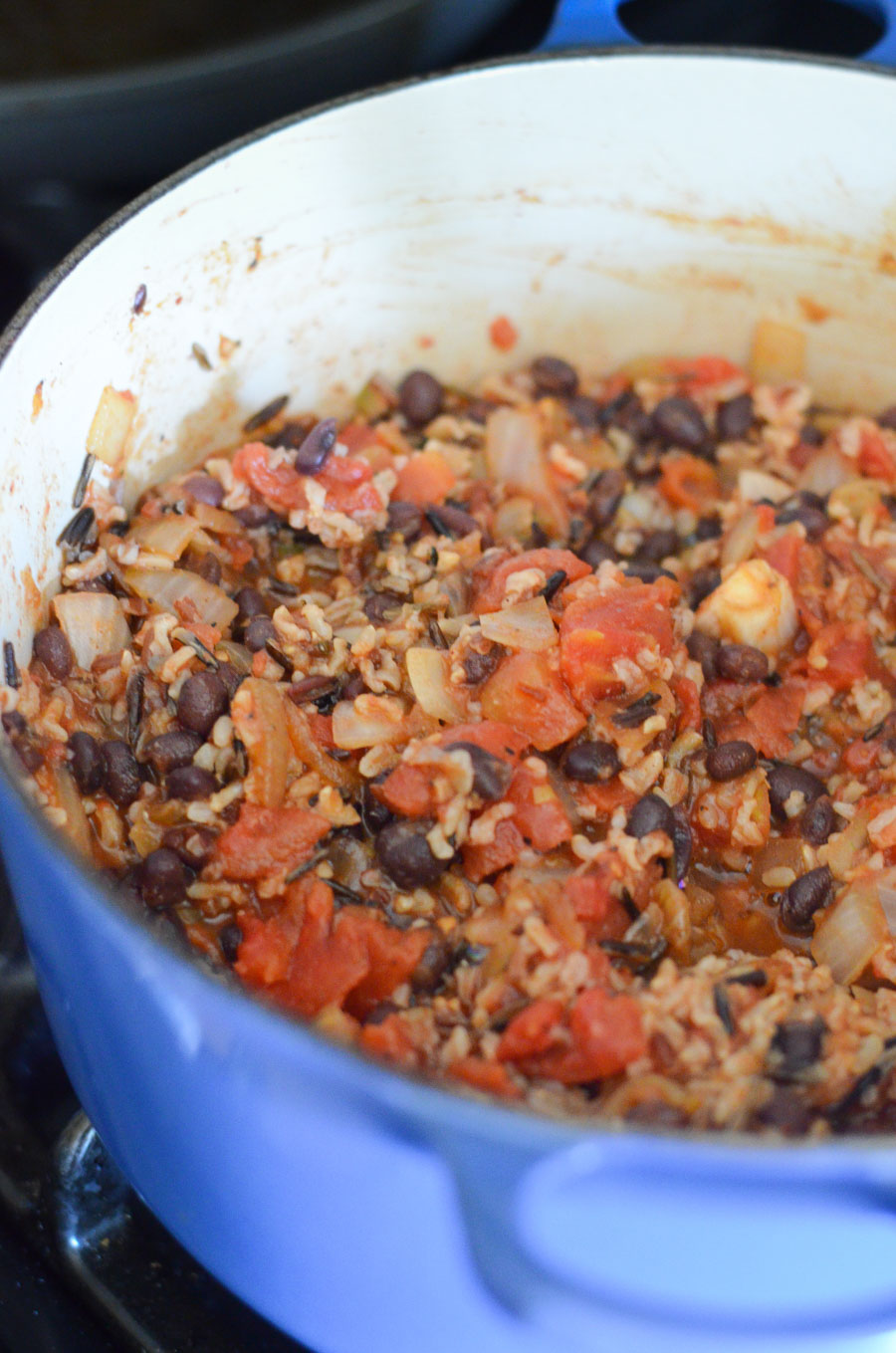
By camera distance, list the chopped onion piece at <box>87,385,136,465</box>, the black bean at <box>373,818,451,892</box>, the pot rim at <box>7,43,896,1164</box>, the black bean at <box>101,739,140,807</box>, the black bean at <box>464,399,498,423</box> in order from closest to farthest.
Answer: the pot rim at <box>7,43,896,1164</box>, the black bean at <box>373,818,451,892</box>, the black bean at <box>101,739,140,807</box>, the chopped onion piece at <box>87,385,136,465</box>, the black bean at <box>464,399,498,423</box>

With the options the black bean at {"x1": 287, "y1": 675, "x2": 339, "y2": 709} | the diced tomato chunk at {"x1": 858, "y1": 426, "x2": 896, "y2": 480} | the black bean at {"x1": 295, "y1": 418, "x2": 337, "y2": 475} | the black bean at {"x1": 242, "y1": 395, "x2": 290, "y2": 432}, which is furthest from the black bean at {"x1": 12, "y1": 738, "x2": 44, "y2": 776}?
the diced tomato chunk at {"x1": 858, "y1": 426, "x2": 896, "y2": 480}

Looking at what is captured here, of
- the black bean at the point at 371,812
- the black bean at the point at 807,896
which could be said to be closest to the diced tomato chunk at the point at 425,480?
the black bean at the point at 371,812

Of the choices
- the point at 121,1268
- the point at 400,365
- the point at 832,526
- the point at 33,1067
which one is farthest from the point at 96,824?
the point at 832,526

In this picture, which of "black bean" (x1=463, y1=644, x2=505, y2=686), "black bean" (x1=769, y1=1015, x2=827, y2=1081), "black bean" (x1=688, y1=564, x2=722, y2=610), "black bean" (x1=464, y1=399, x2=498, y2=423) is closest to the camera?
"black bean" (x1=769, y1=1015, x2=827, y2=1081)

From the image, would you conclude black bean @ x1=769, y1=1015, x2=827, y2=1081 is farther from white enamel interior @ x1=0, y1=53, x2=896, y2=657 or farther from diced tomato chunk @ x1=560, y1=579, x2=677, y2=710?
white enamel interior @ x1=0, y1=53, x2=896, y2=657

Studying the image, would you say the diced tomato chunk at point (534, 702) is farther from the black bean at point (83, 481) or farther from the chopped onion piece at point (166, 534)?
the black bean at point (83, 481)

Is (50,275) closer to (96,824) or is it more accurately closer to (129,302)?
(129,302)
